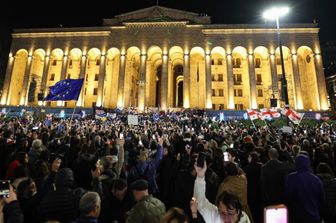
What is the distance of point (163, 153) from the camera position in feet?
20.9

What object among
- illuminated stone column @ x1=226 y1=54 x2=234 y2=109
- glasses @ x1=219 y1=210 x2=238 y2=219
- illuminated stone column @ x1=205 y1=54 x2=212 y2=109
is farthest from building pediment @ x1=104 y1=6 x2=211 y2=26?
glasses @ x1=219 y1=210 x2=238 y2=219

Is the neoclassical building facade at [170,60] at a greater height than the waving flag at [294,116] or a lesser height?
greater

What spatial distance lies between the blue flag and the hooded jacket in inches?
493

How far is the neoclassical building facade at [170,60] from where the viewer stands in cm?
4159

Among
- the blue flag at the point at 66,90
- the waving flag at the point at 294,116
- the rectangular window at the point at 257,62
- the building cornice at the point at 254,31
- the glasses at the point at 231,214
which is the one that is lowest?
the glasses at the point at 231,214

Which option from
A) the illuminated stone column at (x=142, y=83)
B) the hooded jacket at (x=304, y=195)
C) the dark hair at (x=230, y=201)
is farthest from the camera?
the illuminated stone column at (x=142, y=83)

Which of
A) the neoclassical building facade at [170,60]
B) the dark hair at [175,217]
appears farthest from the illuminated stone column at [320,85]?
the dark hair at [175,217]

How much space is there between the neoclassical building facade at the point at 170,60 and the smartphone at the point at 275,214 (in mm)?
38587

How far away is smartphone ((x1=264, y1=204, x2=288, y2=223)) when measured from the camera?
237cm

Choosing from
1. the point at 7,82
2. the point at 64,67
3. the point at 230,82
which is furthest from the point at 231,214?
the point at 7,82

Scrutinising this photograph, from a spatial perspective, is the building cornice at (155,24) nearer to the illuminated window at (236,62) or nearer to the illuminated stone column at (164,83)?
the illuminated stone column at (164,83)

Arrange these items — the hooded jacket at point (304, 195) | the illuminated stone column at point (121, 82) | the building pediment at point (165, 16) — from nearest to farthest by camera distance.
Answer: the hooded jacket at point (304, 195) → the illuminated stone column at point (121, 82) → the building pediment at point (165, 16)

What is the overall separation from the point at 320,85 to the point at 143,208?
4559cm

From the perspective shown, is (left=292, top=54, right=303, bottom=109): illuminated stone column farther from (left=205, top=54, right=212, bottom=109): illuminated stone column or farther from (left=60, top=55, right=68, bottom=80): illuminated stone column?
(left=60, top=55, right=68, bottom=80): illuminated stone column
